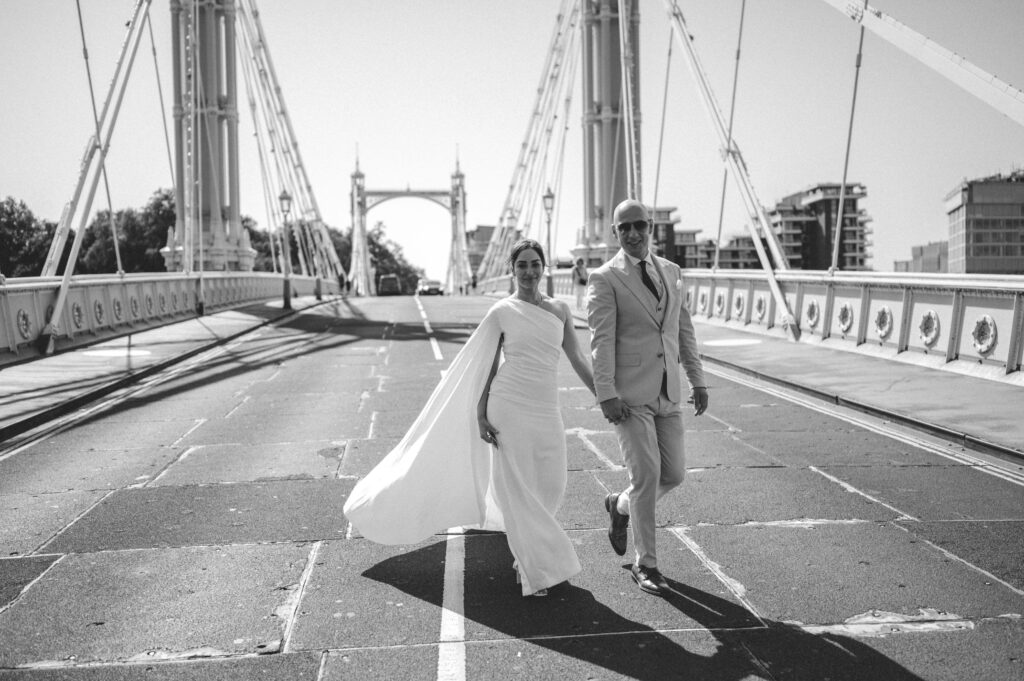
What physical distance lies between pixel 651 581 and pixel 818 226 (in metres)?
118

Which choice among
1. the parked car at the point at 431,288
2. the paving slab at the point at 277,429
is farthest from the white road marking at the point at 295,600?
the parked car at the point at 431,288

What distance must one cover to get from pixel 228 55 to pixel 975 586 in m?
40.2

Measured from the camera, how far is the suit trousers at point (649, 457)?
498 cm

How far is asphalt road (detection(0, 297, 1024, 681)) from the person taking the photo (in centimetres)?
419

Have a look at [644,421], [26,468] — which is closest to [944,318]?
[644,421]

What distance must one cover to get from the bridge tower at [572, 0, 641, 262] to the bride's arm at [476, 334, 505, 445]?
29.8 meters

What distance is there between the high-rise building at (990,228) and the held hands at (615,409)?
1185cm

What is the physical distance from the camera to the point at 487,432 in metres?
5.11

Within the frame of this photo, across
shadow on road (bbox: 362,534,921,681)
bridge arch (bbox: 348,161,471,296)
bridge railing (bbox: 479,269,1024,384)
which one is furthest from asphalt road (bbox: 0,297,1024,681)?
bridge arch (bbox: 348,161,471,296)

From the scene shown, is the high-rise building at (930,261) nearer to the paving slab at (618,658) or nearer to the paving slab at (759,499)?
the paving slab at (759,499)

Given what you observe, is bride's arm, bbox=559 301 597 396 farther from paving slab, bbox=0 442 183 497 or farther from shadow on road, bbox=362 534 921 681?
paving slab, bbox=0 442 183 497

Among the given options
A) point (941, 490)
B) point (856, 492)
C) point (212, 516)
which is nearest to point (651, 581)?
point (856, 492)

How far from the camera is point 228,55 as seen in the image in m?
40.5

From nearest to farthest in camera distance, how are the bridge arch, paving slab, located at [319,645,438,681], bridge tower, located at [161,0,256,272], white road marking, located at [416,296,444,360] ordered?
paving slab, located at [319,645,438,681], white road marking, located at [416,296,444,360], bridge tower, located at [161,0,256,272], the bridge arch
